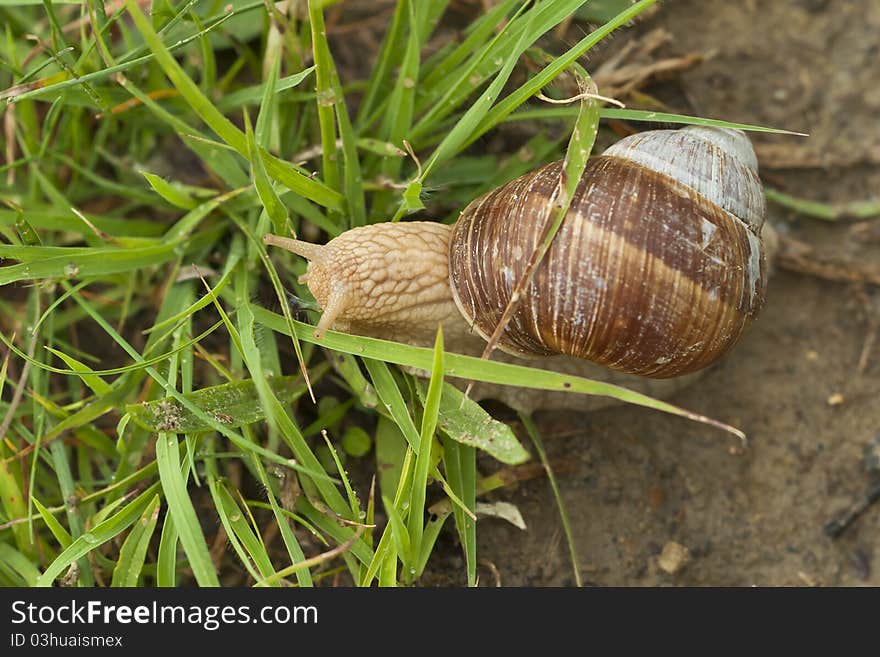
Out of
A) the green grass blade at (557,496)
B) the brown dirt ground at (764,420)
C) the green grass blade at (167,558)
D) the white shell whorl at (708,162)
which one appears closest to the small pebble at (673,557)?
the brown dirt ground at (764,420)

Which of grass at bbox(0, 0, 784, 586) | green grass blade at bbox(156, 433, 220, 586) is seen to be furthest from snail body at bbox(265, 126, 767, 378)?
green grass blade at bbox(156, 433, 220, 586)

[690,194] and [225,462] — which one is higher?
[690,194]

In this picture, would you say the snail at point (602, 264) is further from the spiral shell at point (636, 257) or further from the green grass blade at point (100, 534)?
the green grass blade at point (100, 534)

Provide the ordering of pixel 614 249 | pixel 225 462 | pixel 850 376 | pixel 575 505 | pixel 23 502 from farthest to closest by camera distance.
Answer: pixel 850 376 < pixel 575 505 < pixel 225 462 < pixel 23 502 < pixel 614 249

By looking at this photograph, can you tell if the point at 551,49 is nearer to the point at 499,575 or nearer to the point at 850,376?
the point at 850,376

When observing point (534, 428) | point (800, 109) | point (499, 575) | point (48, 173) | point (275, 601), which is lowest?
point (499, 575)

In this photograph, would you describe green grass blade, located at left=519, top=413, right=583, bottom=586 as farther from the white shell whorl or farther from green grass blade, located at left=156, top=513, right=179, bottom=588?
green grass blade, located at left=156, top=513, right=179, bottom=588

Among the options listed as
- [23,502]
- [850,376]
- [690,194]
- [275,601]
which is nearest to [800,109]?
[850,376]

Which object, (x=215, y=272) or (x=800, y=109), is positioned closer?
(x=215, y=272)

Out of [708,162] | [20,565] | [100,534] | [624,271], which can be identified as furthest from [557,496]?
[20,565]
